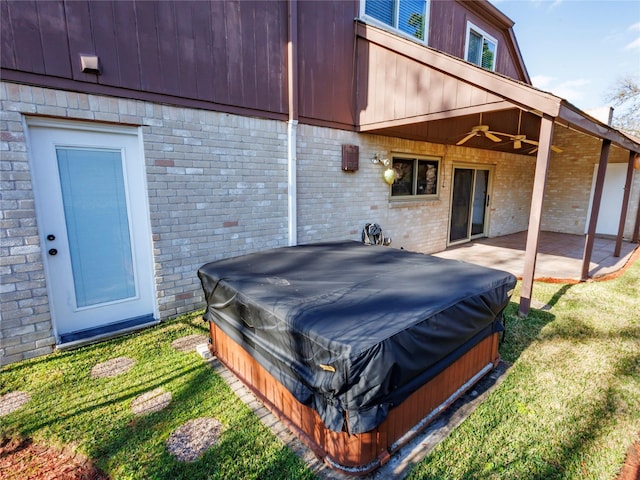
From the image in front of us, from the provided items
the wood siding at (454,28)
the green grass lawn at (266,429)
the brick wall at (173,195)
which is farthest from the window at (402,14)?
the green grass lawn at (266,429)

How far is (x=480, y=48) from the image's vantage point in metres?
7.88

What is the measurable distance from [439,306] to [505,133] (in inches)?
216

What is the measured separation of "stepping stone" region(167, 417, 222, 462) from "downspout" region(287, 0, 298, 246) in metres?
2.87

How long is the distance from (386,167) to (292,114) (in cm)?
225

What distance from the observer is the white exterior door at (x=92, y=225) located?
3051 mm

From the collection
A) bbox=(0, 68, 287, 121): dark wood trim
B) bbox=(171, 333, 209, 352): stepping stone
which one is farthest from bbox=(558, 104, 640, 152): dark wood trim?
bbox=(171, 333, 209, 352): stepping stone

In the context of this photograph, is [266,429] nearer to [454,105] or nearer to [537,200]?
[537,200]

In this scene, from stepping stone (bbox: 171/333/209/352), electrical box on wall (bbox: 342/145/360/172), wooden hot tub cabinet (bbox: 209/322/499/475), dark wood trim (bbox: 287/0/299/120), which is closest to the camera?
wooden hot tub cabinet (bbox: 209/322/499/475)

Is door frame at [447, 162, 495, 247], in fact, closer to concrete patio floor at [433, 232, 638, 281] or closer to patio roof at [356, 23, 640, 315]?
concrete patio floor at [433, 232, 638, 281]

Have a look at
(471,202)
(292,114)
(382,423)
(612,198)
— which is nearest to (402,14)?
(292,114)

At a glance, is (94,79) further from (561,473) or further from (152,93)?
(561,473)

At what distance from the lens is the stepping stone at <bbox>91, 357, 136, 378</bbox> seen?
112 inches

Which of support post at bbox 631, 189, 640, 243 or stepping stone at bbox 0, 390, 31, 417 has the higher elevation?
support post at bbox 631, 189, 640, 243

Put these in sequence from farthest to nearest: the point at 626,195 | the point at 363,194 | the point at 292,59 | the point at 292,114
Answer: the point at 626,195, the point at 363,194, the point at 292,114, the point at 292,59
